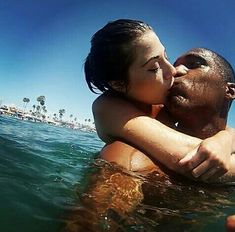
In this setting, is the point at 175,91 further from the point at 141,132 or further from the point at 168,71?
the point at 141,132

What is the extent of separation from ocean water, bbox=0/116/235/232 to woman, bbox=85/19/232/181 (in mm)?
271

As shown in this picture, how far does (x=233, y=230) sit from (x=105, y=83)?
2514mm

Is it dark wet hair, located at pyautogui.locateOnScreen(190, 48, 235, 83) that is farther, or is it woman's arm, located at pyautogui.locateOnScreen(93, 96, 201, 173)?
dark wet hair, located at pyautogui.locateOnScreen(190, 48, 235, 83)

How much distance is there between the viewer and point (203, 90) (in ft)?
12.2

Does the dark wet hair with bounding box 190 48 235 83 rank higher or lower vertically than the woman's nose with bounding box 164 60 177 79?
higher

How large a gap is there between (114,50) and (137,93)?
0.51 m

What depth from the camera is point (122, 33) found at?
3.74m

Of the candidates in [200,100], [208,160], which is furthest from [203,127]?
[208,160]

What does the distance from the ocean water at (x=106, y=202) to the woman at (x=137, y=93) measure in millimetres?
271

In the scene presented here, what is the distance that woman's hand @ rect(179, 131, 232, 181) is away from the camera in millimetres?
3072

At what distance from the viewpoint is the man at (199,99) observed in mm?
3645

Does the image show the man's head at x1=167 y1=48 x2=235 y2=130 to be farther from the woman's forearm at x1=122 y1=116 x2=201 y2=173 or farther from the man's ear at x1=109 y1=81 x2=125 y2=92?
the man's ear at x1=109 y1=81 x2=125 y2=92

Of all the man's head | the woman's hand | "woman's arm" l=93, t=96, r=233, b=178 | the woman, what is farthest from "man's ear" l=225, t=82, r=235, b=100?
the woman's hand

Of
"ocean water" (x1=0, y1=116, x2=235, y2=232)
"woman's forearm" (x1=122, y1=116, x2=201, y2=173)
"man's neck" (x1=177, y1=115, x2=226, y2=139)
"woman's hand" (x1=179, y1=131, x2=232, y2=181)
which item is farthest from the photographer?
"man's neck" (x1=177, y1=115, x2=226, y2=139)
